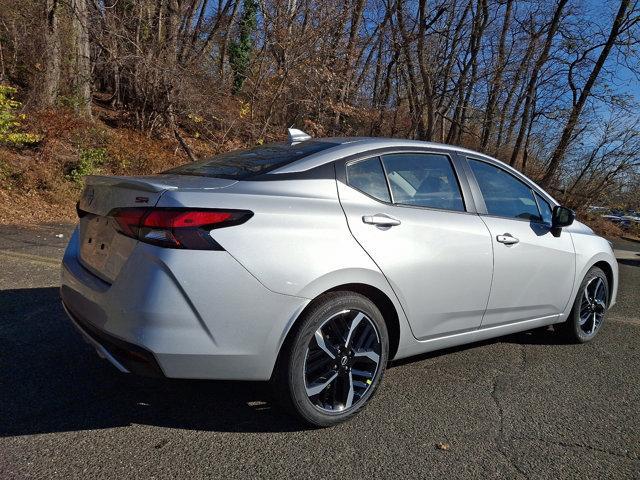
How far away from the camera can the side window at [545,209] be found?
4.41 meters

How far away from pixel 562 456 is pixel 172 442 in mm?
1987

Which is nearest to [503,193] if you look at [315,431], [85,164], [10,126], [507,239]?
[507,239]

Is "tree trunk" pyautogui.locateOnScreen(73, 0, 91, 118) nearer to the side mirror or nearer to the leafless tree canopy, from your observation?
the leafless tree canopy

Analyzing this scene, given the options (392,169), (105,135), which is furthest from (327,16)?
(392,169)

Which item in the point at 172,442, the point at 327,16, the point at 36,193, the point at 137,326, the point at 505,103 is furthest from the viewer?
the point at 505,103

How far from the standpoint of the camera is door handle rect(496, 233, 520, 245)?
379 cm

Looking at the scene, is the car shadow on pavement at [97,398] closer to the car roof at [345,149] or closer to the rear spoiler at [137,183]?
the rear spoiler at [137,183]

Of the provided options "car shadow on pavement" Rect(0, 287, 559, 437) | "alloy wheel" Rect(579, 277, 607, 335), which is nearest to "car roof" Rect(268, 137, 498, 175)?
"car shadow on pavement" Rect(0, 287, 559, 437)

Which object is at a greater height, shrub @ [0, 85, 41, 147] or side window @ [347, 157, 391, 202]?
side window @ [347, 157, 391, 202]

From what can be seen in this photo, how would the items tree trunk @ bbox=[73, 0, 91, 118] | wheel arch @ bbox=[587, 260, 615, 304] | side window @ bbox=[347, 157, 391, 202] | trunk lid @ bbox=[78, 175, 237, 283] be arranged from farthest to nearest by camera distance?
tree trunk @ bbox=[73, 0, 91, 118], wheel arch @ bbox=[587, 260, 615, 304], side window @ bbox=[347, 157, 391, 202], trunk lid @ bbox=[78, 175, 237, 283]

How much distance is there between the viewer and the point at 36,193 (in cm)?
985

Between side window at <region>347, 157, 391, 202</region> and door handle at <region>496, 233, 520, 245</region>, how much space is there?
3.22 feet

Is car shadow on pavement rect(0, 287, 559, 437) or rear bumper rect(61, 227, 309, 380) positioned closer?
rear bumper rect(61, 227, 309, 380)

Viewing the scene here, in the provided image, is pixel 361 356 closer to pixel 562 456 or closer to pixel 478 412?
pixel 478 412
